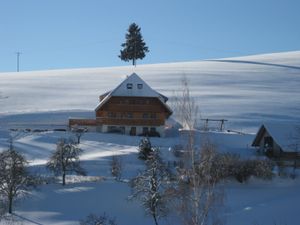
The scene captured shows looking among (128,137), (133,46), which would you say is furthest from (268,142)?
(133,46)

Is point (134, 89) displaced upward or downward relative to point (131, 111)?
upward

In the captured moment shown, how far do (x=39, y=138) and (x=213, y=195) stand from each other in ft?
124

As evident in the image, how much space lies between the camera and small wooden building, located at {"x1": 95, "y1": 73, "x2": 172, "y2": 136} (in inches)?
2375

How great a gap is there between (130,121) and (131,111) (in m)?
1.05

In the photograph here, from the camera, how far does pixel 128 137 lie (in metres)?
55.2

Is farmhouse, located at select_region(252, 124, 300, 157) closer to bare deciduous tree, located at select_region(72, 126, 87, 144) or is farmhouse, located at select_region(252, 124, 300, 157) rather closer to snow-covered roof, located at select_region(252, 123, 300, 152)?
Answer: snow-covered roof, located at select_region(252, 123, 300, 152)

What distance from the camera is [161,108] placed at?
199ft

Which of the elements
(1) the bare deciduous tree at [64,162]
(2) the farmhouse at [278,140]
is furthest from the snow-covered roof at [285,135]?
(1) the bare deciduous tree at [64,162]

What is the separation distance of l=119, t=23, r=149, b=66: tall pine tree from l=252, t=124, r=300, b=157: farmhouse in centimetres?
6500

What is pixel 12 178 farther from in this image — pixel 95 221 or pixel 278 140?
pixel 278 140

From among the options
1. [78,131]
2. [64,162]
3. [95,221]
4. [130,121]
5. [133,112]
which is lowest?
[95,221]

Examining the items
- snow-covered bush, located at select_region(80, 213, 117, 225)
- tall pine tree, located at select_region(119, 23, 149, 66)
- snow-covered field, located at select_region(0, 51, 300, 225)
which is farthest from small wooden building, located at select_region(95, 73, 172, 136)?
tall pine tree, located at select_region(119, 23, 149, 66)

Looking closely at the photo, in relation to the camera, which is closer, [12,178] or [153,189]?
[153,189]

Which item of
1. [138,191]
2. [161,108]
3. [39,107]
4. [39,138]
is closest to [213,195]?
[138,191]
